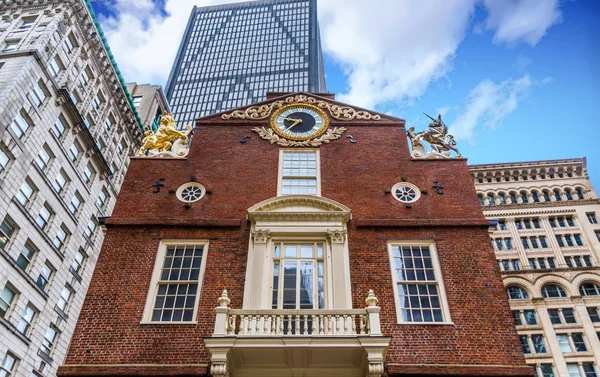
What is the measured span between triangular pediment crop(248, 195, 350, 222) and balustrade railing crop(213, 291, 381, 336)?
13.0 ft

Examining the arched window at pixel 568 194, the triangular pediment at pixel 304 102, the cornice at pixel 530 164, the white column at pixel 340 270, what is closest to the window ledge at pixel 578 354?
the arched window at pixel 568 194

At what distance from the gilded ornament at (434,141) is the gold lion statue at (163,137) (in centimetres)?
926

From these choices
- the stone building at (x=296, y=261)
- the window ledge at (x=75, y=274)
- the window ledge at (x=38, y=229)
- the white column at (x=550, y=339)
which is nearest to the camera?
the stone building at (x=296, y=261)

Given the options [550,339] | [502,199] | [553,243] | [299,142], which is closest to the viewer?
[299,142]

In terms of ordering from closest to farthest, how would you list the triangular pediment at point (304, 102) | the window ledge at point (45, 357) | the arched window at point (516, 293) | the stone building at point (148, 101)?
the triangular pediment at point (304, 102)
the window ledge at point (45, 357)
the arched window at point (516, 293)
the stone building at point (148, 101)

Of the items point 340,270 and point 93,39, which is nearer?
point 340,270

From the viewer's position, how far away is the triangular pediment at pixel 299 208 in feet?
53.3

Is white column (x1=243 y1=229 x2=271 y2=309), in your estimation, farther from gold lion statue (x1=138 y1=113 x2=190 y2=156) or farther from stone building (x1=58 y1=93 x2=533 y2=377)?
gold lion statue (x1=138 y1=113 x2=190 y2=156)

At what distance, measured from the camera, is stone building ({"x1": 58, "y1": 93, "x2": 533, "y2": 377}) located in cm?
1269

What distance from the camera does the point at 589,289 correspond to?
53.6 m

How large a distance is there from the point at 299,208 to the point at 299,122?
481cm

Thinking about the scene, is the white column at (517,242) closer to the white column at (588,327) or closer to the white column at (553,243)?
the white column at (553,243)

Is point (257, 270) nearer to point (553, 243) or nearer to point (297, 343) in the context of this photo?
point (297, 343)

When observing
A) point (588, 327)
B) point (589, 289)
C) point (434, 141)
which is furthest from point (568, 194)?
point (434, 141)
